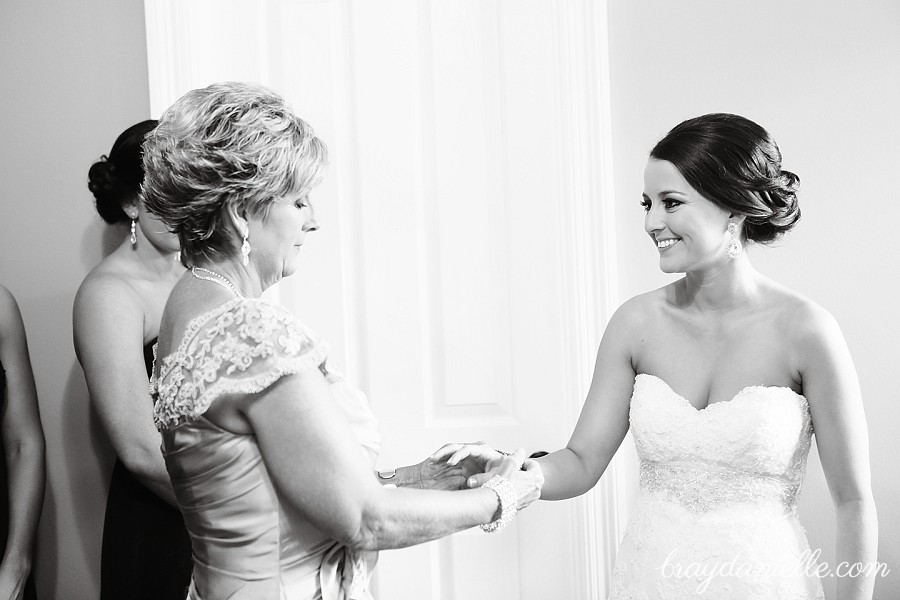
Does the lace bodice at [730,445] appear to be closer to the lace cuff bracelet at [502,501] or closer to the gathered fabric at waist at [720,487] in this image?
the gathered fabric at waist at [720,487]

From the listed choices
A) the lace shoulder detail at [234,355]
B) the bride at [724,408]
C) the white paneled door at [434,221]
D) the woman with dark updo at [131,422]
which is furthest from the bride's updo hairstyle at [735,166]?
the woman with dark updo at [131,422]

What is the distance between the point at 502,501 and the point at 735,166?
934 mm

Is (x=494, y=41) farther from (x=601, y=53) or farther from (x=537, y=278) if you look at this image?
(x=537, y=278)

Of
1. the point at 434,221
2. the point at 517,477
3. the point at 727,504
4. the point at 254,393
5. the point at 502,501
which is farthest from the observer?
the point at 434,221

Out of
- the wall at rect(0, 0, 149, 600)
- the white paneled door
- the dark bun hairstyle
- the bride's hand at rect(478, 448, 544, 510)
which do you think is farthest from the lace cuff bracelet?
the wall at rect(0, 0, 149, 600)

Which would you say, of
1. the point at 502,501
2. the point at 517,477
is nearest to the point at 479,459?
the point at 517,477

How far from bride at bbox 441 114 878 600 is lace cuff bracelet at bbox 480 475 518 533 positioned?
13 cm

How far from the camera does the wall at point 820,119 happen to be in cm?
217

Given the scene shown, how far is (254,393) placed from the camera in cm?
120

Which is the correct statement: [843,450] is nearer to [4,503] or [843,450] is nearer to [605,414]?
[605,414]

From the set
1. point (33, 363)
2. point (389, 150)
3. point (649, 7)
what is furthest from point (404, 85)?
point (33, 363)

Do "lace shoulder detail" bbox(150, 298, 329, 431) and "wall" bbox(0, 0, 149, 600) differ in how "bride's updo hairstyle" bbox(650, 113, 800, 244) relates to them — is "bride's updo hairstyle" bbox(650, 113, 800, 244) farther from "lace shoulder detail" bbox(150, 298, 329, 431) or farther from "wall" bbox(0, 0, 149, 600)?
"wall" bbox(0, 0, 149, 600)

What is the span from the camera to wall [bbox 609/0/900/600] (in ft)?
7.11

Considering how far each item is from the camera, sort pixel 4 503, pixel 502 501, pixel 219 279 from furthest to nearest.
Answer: pixel 4 503, pixel 502 501, pixel 219 279
